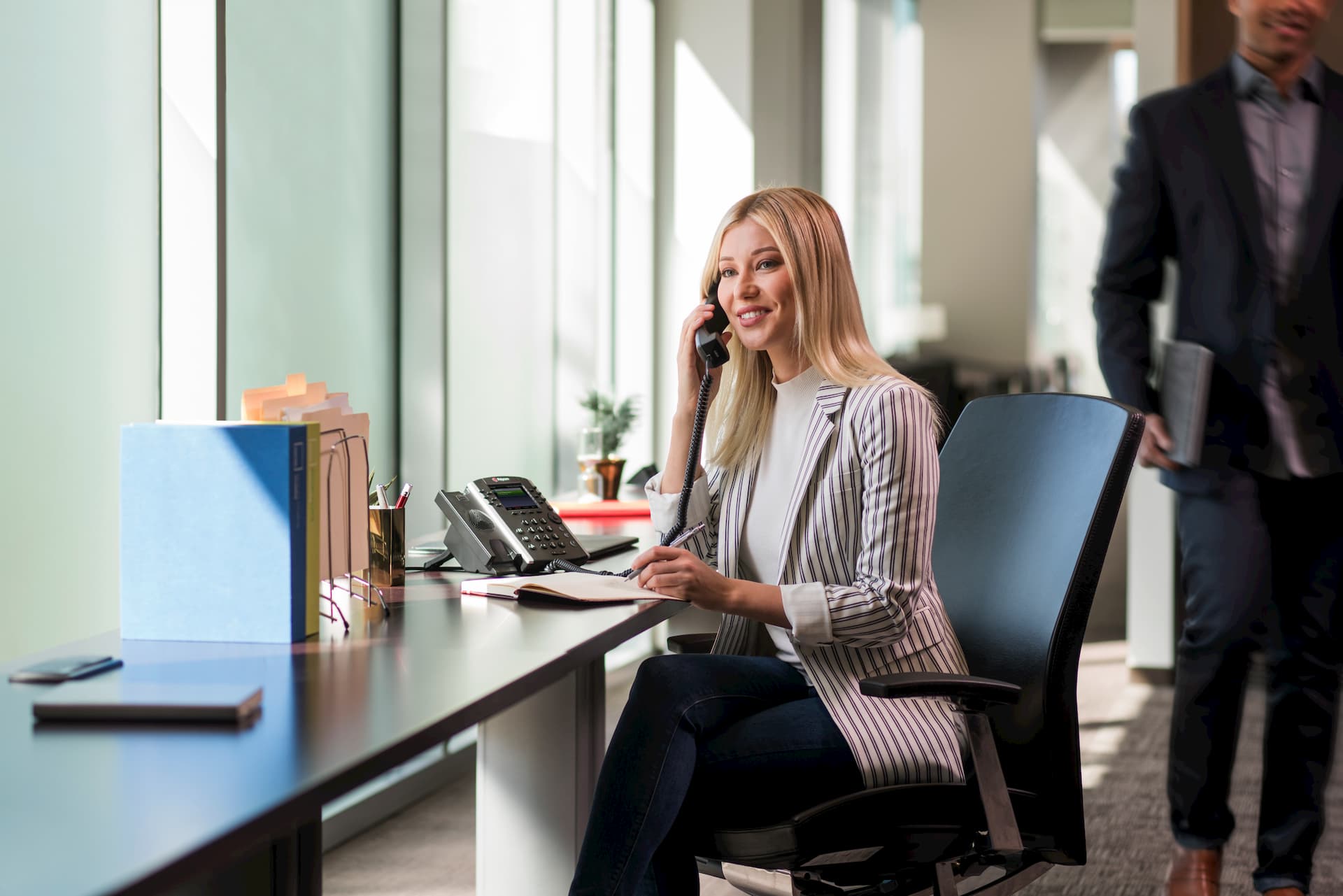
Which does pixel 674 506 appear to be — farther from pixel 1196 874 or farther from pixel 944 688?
pixel 1196 874

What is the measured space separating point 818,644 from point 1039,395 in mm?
499

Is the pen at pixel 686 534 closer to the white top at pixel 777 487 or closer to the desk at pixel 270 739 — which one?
the white top at pixel 777 487

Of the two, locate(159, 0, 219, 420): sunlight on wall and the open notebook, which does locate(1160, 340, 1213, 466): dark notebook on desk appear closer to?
the open notebook

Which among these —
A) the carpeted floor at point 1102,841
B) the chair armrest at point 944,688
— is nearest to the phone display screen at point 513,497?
the chair armrest at point 944,688

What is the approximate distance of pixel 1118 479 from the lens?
1.70 meters

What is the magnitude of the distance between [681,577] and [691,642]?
0.35 m

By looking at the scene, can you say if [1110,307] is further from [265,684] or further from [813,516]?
[265,684]

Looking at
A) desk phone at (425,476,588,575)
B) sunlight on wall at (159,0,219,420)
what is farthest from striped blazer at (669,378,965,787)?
sunlight on wall at (159,0,219,420)

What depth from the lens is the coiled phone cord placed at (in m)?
1.97

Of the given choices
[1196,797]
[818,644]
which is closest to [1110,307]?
[1196,797]

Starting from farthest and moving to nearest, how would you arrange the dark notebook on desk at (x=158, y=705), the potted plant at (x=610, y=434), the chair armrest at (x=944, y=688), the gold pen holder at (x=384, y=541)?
the potted plant at (x=610, y=434), the gold pen holder at (x=384, y=541), the chair armrest at (x=944, y=688), the dark notebook on desk at (x=158, y=705)

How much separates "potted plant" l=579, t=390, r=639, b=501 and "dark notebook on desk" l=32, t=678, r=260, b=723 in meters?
2.01

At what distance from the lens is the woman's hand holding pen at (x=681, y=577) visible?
66.1 inches

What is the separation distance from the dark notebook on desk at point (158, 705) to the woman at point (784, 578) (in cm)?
63
